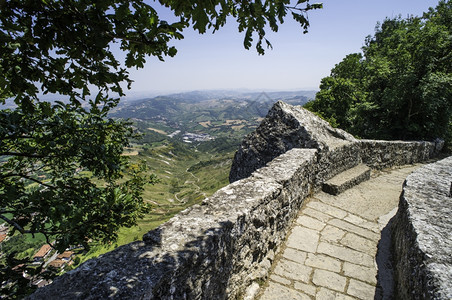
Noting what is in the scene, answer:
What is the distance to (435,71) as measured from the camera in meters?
13.4

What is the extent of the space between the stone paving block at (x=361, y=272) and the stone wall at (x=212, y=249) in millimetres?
1197

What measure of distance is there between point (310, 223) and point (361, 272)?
56.2 inches

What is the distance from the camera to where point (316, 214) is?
5.65 metres

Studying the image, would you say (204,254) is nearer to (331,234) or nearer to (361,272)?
(361,272)

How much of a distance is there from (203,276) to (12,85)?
2934 mm

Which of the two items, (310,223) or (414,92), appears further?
(414,92)

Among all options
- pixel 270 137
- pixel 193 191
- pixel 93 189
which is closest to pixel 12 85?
pixel 93 189

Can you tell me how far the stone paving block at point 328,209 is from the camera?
226 inches

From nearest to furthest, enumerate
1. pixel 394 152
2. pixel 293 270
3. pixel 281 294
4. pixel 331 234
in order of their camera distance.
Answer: pixel 281 294 → pixel 293 270 → pixel 331 234 → pixel 394 152

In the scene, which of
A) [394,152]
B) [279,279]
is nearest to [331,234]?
[279,279]

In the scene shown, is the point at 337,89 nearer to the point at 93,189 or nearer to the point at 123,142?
the point at 123,142

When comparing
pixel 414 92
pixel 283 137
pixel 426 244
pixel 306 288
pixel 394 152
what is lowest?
pixel 306 288

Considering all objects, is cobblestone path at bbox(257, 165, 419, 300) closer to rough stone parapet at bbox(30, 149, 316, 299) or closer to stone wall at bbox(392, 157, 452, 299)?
rough stone parapet at bbox(30, 149, 316, 299)

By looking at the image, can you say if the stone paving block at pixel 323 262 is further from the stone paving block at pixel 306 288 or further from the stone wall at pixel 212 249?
the stone wall at pixel 212 249
